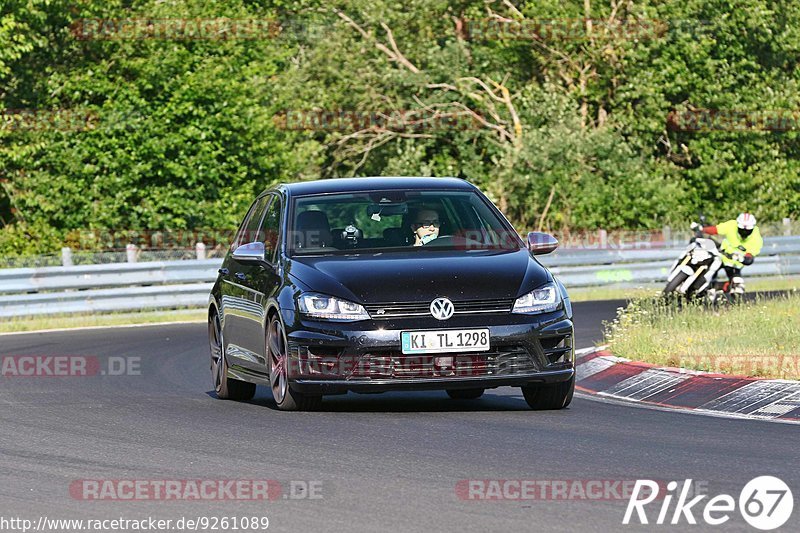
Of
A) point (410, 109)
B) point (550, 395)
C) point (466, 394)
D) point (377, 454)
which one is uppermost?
point (377, 454)

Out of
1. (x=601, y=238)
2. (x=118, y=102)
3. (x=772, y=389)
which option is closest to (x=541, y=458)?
(x=772, y=389)

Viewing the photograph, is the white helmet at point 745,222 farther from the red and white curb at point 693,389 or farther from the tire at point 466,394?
the tire at point 466,394

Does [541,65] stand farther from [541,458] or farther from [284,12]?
[541,458]

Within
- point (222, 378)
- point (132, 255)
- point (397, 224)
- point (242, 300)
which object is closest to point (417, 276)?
point (397, 224)

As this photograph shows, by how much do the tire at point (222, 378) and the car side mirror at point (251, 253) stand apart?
4.00 ft

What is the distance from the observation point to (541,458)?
898 cm

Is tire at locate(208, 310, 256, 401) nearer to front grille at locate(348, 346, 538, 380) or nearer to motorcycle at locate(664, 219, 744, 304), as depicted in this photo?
front grille at locate(348, 346, 538, 380)

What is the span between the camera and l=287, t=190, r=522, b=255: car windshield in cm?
1207

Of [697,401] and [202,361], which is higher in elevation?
[697,401]

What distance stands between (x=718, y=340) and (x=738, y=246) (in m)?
9.61

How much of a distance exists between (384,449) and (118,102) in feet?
100

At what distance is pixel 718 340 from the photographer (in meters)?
15.0

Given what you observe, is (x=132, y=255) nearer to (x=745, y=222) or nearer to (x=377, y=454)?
(x=745, y=222)

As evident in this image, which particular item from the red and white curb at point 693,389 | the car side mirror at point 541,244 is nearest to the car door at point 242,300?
the car side mirror at point 541,244
